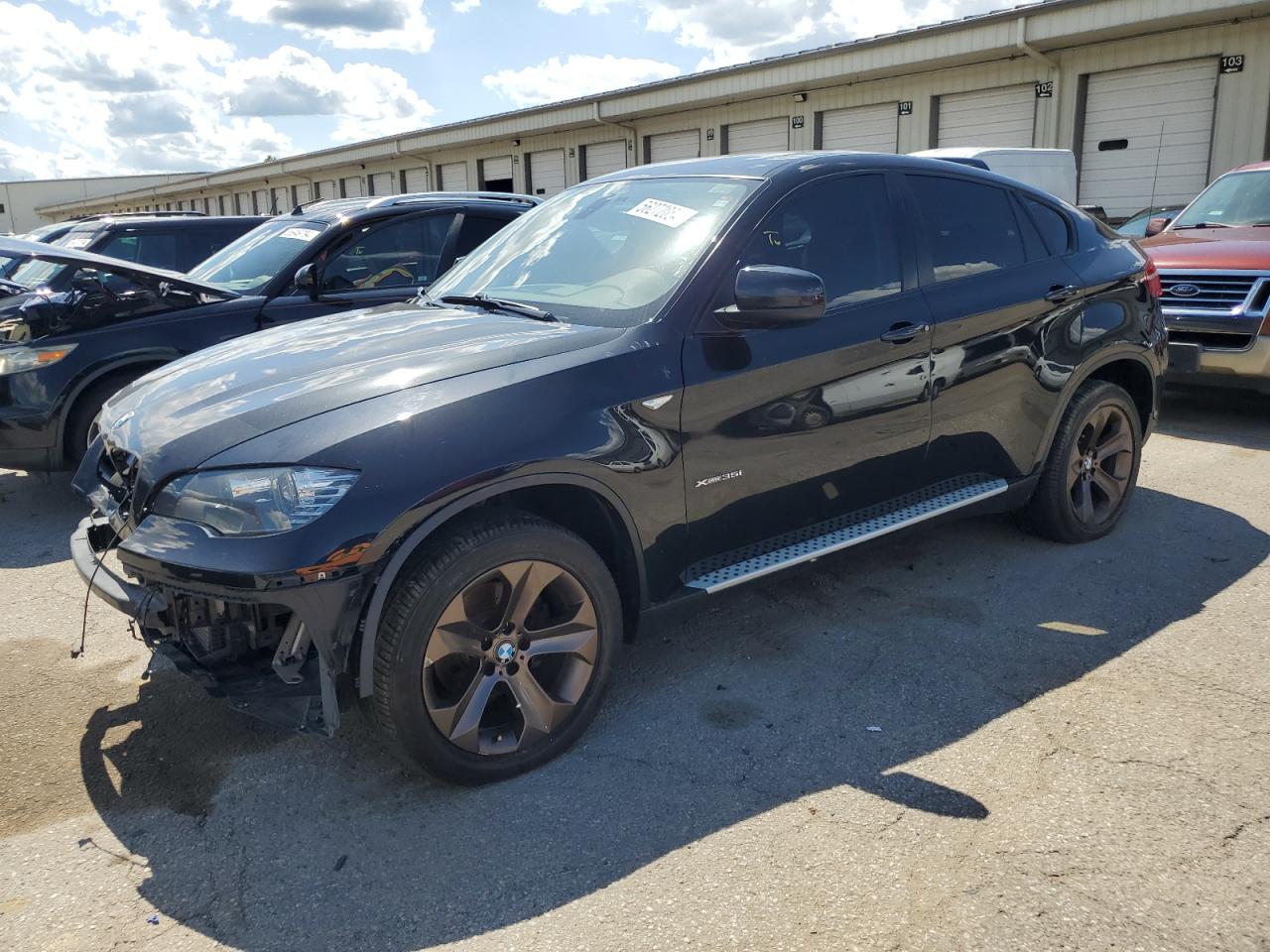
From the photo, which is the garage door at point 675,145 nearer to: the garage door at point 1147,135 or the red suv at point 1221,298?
the garage door at point 1147,135

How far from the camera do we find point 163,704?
11.4ft

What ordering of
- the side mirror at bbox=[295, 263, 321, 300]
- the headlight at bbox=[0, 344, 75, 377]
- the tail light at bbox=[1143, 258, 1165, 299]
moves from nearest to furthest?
the tail light at bbox=[1143, 258, 1165, 299] → the headlight at bbox=[0, 344, 75, 377] → the side mirror at bbox=[295, 263, 321, 300]

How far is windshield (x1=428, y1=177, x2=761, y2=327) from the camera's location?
3389 mm

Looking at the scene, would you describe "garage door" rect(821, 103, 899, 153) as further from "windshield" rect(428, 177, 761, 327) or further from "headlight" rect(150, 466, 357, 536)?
"headlight" rect(150, 466, 357, 536)

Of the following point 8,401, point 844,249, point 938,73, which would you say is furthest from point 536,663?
point 938,73

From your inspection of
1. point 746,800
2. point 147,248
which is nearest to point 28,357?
point 147,248

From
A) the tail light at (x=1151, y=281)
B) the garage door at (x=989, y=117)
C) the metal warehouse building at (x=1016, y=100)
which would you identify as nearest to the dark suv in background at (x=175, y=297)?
the tail light at (x=1151, y=281)

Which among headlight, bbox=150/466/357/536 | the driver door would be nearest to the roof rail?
the driver door

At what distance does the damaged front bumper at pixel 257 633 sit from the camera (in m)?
2.57

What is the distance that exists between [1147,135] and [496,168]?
17.9 meters

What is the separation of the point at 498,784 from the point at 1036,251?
3.32m

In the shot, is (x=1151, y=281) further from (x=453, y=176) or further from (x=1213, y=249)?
(x=453, y=176)

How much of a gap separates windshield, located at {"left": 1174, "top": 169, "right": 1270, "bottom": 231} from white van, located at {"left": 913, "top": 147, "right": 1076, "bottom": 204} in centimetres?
269

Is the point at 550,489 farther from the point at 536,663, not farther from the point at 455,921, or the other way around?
the point at 455,921
